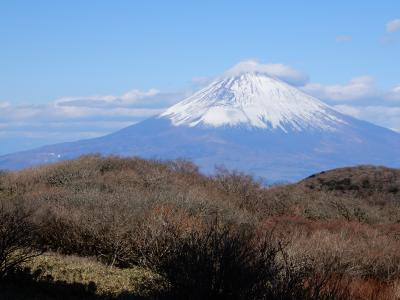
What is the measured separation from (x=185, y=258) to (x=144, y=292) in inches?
54.0

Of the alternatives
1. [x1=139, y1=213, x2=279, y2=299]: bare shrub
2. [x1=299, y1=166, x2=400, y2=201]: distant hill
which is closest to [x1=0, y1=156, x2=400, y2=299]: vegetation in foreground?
[x1=139, y1=213, x2=279, y2=299]: bare shrub

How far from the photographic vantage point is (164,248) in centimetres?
912

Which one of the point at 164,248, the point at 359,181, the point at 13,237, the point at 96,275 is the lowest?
the point at 359,181

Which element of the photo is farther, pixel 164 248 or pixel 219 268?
pixel 164 248

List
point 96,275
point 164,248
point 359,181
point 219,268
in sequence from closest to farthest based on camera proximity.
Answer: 1. point 219,268
2. point 164,248
3. point 96,275
4. point 359,181

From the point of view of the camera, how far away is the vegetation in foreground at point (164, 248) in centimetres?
740

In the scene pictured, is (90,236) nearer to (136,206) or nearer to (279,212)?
(136,206)

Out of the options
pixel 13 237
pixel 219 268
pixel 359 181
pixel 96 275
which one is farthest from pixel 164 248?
pixel 359 181

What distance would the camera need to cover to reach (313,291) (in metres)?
7.11

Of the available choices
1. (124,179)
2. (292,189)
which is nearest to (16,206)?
(124,179)

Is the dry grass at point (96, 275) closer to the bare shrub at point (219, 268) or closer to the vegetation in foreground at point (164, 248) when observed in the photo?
A: the vegetation in foreground at point (164, 248)

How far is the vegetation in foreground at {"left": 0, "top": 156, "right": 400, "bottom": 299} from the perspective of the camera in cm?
740

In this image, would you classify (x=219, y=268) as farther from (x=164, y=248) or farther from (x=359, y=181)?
(x=359, y=181)

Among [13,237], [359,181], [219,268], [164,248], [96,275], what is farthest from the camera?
[359,181]
